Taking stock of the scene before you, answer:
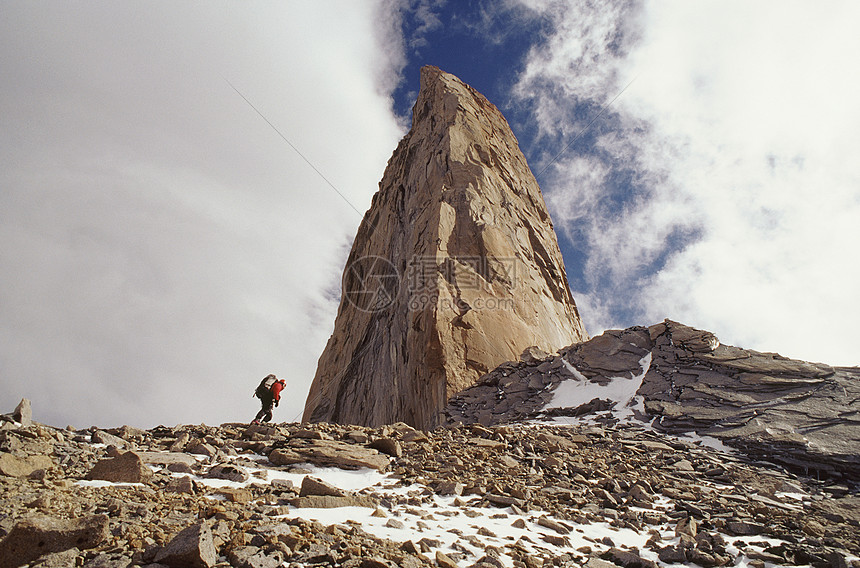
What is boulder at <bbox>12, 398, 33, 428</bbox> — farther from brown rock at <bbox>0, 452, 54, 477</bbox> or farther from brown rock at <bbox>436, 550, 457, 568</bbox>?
brown rock at <bbox>436, 550, 457, 568</bbox>

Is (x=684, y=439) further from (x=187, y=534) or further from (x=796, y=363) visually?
(x=187, y=534)

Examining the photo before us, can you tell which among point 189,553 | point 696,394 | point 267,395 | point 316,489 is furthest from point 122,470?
point 696,394

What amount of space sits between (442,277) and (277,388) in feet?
35.6

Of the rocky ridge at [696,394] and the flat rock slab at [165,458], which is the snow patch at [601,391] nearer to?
the rocky ridge at [696,394]

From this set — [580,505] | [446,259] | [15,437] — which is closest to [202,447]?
[15,437]

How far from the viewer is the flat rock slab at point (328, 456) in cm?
654

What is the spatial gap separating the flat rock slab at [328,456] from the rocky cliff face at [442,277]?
10.5 metres

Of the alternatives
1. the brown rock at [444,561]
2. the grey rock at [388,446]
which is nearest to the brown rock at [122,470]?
the brown rock at [444,561]

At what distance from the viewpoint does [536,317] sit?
23703 millimetres

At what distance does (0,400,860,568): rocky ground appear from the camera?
3.51 m

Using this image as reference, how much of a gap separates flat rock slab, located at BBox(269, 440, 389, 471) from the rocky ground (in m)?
0.03

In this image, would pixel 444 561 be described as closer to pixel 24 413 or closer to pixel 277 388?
pixel 24 413

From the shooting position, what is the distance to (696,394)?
13602 millimetres

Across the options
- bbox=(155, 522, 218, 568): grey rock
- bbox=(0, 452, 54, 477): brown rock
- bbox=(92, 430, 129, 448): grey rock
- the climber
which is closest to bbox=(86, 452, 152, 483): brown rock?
bbox=(0, 452, 54, 477): brown rock
